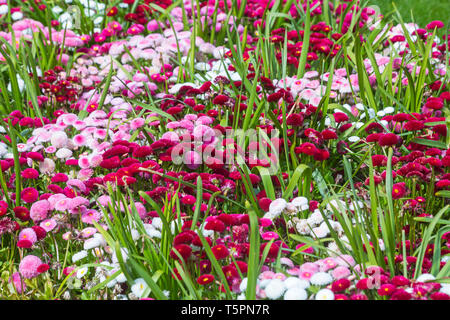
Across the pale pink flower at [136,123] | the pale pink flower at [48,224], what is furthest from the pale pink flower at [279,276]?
the pale pink flower at [136,123]

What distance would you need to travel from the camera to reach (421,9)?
4895 mm

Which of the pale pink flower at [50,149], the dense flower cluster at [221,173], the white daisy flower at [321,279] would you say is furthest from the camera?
the pale pink flower at [50,149]

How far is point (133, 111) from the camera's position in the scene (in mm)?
3314

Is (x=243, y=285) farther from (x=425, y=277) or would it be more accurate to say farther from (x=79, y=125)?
(x=79, y=125)

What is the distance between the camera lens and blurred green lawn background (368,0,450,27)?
475 cm

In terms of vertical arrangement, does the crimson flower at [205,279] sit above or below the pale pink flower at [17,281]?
above

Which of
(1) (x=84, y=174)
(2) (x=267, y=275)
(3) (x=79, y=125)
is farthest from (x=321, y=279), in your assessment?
(3) (x=79, y=125)

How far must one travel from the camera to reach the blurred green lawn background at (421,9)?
475cm

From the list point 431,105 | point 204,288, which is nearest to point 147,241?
point 204,288

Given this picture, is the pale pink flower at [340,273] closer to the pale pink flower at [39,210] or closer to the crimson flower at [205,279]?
the crimson flower at [205,279]

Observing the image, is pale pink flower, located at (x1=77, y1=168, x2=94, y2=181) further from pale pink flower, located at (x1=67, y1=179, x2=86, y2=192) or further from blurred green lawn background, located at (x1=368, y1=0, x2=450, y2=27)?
blurred green lawn background, located at (x1=368, y1=0, x2=450, y2=27)

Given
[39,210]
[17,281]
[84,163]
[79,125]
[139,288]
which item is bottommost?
[17,281]

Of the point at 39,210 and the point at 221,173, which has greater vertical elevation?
the point at 221,173

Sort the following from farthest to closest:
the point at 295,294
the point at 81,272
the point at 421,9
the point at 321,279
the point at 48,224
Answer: the point at 421,9 → the point at 48,224 → the point at 81,272 → the point at 321,279 → the point at 295,294
